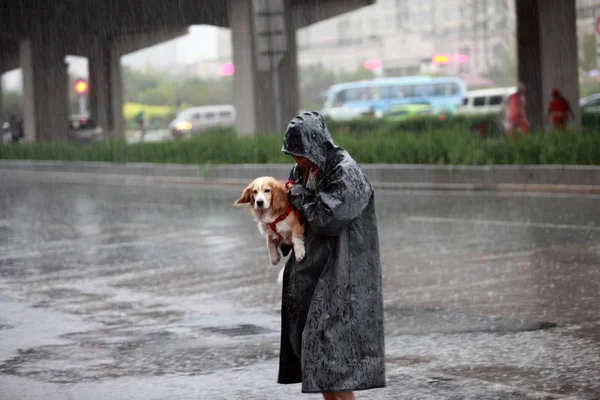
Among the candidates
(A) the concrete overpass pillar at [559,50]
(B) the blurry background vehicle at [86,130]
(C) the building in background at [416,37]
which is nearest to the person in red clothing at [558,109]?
(A) the concrete overpass pillar at [559,50]

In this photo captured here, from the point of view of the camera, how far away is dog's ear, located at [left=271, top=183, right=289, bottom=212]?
5316 millimetres

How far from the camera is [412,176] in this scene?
22.7 metres

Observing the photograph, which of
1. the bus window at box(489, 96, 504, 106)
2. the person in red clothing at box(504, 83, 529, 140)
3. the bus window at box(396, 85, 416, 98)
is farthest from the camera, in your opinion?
the bus window at box(396, 85, 416, 98)

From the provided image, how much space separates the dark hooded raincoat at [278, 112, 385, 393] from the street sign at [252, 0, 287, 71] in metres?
22.5

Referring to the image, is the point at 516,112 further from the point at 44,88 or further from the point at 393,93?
the point at 393,93

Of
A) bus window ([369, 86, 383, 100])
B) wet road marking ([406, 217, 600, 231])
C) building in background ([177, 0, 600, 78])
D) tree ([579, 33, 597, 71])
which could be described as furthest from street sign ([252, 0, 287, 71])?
building in background ([177, 0, 600, 78])

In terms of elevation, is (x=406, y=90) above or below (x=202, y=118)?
above

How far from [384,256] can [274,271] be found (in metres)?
1.54

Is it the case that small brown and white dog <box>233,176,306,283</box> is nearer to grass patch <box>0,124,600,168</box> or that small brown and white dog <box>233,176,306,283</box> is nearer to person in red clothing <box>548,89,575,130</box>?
grass patch <box>0,124,600,168</box>

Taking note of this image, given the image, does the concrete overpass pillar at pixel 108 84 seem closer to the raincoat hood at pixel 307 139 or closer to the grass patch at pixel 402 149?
A: the grass patch at pixel 402 149

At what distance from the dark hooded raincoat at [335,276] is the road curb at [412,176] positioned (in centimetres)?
1440

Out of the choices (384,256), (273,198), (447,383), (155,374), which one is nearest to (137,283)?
(384,256)

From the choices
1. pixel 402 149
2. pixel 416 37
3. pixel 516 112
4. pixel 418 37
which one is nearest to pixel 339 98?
pixel 418 37

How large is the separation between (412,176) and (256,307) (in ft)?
42.5
